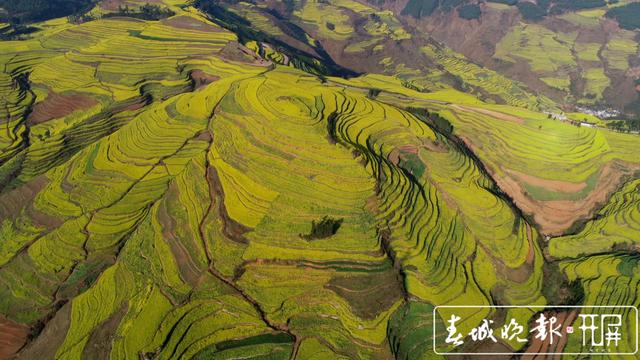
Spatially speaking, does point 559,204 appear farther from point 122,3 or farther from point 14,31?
point 122,3

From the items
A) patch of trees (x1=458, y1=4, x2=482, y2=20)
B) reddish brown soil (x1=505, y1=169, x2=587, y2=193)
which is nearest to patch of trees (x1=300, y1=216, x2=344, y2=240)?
reddish brown soil (x1=505, y1=169, x2=587, y2=193)

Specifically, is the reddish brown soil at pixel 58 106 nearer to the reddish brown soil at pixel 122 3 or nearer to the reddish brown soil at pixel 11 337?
the reddish brown soil at pixel 11 337

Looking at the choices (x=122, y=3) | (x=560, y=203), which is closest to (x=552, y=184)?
(x=560, y=203)

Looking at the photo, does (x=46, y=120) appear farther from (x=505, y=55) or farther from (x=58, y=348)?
(x=505, y=55)

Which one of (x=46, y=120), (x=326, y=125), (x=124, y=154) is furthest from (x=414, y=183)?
(x=46, y=120)

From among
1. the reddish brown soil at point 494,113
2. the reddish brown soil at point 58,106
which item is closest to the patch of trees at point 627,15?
the reddish brown soil at point 494,113
